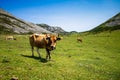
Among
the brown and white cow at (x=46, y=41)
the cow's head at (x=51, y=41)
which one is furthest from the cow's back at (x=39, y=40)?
the cow's head at (x=51, y=41)

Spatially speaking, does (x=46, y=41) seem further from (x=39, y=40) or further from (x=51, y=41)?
(x=39, y=40)

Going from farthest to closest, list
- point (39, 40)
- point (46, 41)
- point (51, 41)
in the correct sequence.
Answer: point (39, 40) < point (46, 41) < point (51, 41)

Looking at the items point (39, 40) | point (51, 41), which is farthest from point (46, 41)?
point (39, 40)

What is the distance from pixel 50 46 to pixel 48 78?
7.88 metres

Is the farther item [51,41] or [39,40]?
[39,40]

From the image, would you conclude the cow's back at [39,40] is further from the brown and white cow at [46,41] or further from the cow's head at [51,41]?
the cow's head at [51,41]

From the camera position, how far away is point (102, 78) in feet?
61.6

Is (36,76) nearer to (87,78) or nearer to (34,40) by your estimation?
(87,78)

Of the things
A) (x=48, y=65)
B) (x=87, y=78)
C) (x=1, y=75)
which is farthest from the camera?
(x=48, y=65)

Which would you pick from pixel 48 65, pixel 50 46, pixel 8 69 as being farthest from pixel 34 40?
pixel 8 69

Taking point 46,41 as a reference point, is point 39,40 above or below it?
above

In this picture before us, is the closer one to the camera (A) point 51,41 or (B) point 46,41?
(A) point 51,41

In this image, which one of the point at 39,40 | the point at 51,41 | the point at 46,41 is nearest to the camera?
the point at 51,41

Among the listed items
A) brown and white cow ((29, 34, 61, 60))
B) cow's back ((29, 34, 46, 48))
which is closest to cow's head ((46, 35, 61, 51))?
brown and white cow ((29, 34, 61, 60))
